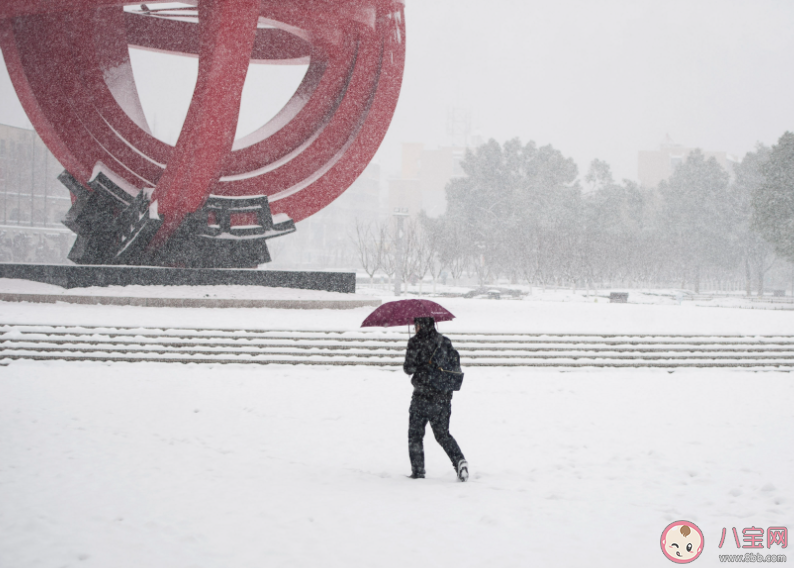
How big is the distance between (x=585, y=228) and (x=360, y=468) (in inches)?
1893

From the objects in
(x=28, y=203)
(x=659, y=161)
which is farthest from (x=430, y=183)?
(x=28, y=203)

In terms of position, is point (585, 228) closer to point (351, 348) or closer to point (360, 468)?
point (351, 348)

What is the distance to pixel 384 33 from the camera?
14891 mm

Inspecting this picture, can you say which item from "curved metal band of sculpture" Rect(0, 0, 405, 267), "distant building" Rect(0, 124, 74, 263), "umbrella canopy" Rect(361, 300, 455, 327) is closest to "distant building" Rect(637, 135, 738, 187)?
"distant building" Rect(0, 124, 74, 263)

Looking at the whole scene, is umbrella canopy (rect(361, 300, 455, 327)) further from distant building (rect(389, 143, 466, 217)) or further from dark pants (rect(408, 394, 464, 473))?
distant building (rect(389, 143, 466, 217))

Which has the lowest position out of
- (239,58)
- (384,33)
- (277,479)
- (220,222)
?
(277,479)

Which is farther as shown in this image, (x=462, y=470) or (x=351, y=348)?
(x=351, y=348)

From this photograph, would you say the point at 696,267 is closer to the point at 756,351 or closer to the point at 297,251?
the point at 756,351

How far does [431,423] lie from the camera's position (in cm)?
447

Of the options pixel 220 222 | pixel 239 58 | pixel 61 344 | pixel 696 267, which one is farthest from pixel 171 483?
pixel 696 267

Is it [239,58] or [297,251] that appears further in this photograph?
[297,251]

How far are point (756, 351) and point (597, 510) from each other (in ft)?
26.6

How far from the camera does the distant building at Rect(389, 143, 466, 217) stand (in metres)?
94.1
